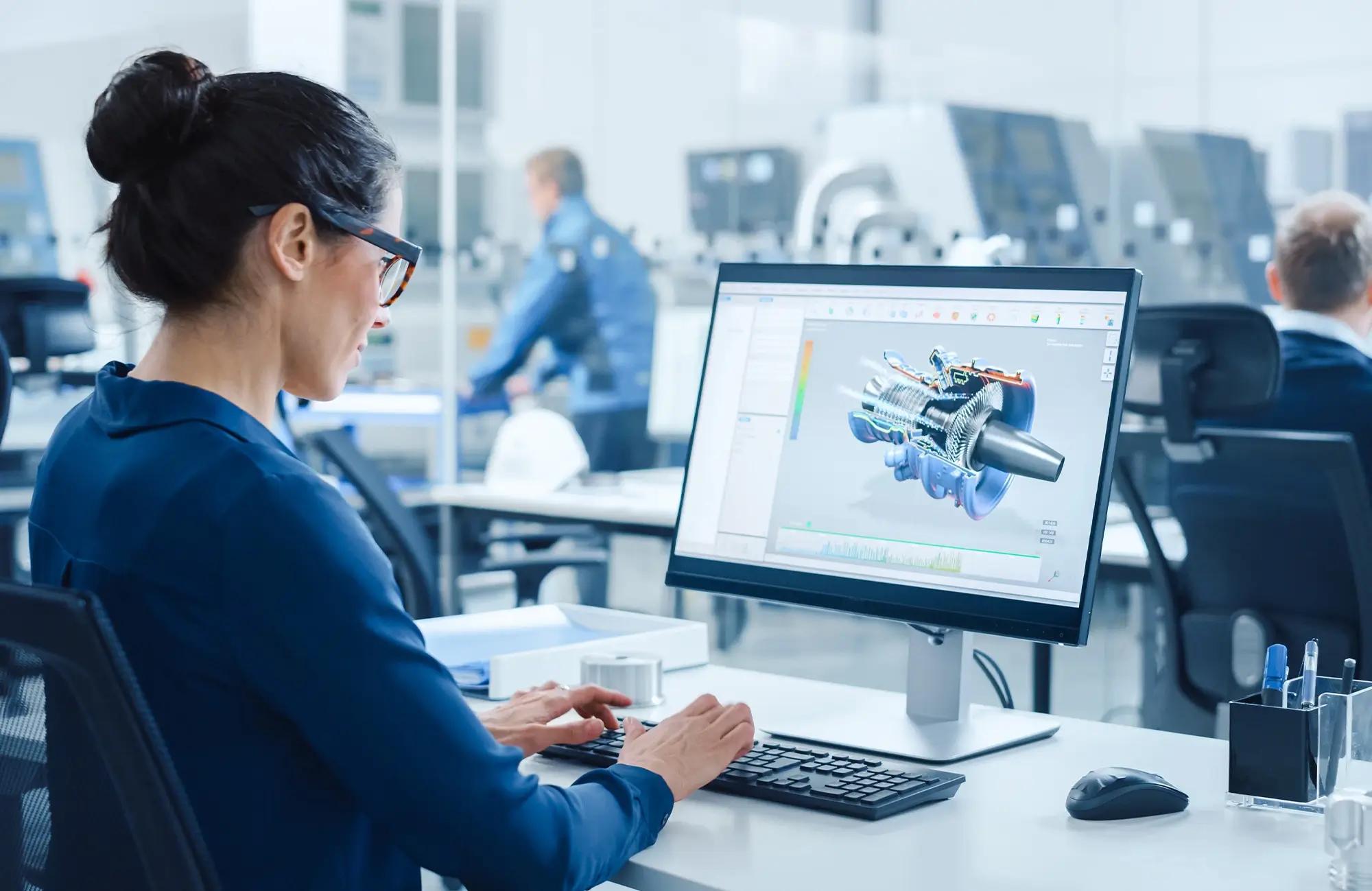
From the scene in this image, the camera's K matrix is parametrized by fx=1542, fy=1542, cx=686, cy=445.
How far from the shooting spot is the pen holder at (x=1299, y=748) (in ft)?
3.83

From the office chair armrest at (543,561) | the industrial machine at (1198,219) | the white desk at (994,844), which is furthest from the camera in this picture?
the industrial machine at (1198,219)

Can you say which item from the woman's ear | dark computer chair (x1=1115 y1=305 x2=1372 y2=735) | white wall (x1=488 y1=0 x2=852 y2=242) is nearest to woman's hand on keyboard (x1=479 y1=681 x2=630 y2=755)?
the woman's ear

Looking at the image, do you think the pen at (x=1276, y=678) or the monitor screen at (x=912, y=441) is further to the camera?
the monitor screen at (x=912, y=441)

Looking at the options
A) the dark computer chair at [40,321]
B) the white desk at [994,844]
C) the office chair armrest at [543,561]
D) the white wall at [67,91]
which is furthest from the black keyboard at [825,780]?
the white wall at [67,91]

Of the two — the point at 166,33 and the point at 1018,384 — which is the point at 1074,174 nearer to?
the point at 166,33

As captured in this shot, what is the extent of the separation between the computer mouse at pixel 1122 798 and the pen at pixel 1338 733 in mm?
111

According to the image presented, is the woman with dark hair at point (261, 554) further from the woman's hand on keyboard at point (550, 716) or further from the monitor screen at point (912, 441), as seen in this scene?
the monitor screen at point (912, 441)

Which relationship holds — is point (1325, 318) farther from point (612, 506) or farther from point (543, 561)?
point (543, 561)

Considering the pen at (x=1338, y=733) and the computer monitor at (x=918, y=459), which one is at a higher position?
the computer monitor at (x=918, y=459)

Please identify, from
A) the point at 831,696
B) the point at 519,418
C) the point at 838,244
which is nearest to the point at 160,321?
the point at 831,696

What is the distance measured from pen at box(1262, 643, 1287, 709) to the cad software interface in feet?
0.54

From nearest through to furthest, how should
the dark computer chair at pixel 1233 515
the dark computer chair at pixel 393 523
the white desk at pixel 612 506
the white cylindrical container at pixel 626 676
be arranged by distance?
the white cylindrical container at pixel 626 676 < the dark computer chair at pixel 1233 515 < the dark computer chair at pixel 393 523 < the white desk at pixel 612 506

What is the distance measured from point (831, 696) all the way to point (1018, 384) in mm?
429

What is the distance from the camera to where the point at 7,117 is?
5.11m
